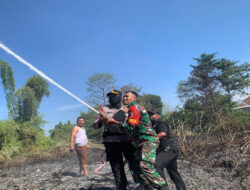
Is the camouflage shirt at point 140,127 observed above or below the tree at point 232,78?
below

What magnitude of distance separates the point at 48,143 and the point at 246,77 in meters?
29.9

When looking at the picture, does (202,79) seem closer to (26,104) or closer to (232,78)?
(232,78)

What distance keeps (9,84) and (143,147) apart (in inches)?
608

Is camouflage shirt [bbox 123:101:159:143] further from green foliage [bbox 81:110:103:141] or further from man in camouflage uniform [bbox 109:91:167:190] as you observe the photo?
green foliage [bbox 81:110:103:141]

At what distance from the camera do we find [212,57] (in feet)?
107

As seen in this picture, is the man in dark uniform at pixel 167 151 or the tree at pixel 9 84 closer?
the man in dark uniform at pixel 167 151

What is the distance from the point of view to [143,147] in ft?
8.77

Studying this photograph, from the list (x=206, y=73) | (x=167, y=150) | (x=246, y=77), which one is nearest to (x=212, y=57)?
(x=206, y=73)

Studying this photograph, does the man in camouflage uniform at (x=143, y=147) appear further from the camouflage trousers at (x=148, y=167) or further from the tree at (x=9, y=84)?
the tree at (x=9, y=84)

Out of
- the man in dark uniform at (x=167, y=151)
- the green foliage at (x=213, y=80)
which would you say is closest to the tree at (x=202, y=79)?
the green foliage at (x=213, y=80)

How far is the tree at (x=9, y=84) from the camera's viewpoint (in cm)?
1457

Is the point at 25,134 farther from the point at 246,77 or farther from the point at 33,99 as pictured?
the point at 246,77

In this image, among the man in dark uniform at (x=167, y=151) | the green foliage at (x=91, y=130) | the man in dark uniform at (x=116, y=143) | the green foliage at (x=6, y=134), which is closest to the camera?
the man in dark uniform at (x=116, y=143)

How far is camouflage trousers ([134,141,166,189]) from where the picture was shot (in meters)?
2.61
